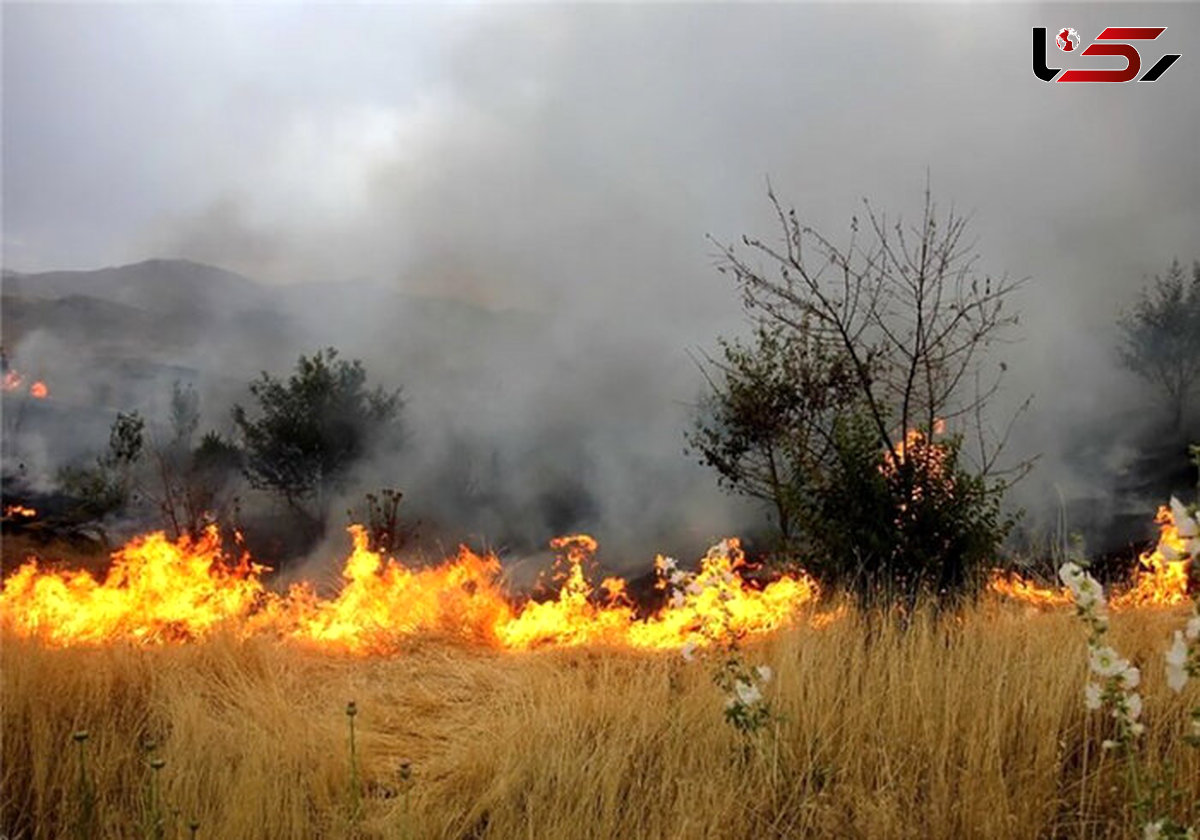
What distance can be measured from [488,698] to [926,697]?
8.82 ft

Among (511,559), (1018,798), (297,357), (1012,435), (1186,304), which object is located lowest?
(511,559)

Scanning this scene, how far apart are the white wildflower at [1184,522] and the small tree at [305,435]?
57.3 feet

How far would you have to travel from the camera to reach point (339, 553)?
17.0m

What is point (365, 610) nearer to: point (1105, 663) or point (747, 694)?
point (747, 694)

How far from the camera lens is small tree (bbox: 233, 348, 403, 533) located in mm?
17656

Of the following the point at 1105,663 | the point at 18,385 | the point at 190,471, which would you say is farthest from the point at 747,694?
the point at 18,385

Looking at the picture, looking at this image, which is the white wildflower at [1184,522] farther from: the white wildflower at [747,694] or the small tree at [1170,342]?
the small tree at [1170,342]

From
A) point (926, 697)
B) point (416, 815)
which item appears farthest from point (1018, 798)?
point (416, 815)

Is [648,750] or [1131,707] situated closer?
[1131,707]

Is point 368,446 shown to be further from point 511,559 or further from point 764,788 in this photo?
point 764,788

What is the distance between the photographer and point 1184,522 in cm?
168

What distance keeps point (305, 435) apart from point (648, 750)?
1553 cm

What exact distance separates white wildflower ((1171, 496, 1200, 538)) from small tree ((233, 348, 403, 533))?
57.3 feet

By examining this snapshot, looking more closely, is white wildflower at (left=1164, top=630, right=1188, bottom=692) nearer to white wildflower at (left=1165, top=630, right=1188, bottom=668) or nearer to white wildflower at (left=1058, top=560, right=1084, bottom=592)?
white wildflower at (left=1165, top=630, right=1188, bottom=668)
